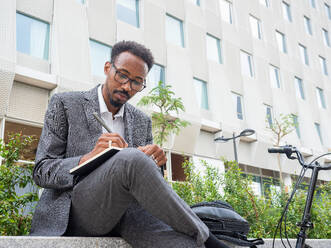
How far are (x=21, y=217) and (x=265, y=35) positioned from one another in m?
20.5

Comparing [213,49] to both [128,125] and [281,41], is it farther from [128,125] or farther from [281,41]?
[128,125]

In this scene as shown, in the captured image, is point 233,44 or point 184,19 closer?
point 184,19

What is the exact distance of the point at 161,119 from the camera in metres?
12.1

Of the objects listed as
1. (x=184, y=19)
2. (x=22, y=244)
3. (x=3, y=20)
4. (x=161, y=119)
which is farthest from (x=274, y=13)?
(x=22, y=244)

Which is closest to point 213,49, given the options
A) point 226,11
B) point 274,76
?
point 226,11

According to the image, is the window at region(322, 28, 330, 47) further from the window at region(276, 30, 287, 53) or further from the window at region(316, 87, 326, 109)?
the window at region(276, 30, 287, 53)

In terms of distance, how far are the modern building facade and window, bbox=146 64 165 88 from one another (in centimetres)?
6

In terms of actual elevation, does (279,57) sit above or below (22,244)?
above

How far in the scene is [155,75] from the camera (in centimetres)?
1450

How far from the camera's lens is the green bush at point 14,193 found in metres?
3.07

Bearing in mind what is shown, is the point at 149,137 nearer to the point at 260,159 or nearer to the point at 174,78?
the point at 174,78

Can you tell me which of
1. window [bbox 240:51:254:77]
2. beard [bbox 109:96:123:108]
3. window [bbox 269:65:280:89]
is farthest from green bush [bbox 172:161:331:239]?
window [bbox 269:65:280:89]

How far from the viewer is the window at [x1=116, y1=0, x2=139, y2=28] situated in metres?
14.1

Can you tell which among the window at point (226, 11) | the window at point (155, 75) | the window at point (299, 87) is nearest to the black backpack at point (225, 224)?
the window at point (155, 75)
